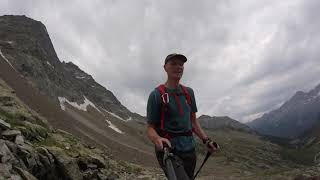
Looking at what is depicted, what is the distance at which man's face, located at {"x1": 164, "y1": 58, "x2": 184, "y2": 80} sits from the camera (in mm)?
7855

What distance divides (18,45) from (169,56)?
6095 inches

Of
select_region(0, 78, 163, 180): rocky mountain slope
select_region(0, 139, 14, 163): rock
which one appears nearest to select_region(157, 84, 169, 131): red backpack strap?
select_region(0, 78, 163, 180): rocky mountain slope

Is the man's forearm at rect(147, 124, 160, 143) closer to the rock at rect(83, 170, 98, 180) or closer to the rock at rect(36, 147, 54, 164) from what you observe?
the rock at rect(36, 147, 54, 164)

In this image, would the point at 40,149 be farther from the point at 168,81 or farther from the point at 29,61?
the point at 29,61

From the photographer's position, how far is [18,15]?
195500 mm

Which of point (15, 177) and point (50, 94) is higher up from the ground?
point (50, 94)

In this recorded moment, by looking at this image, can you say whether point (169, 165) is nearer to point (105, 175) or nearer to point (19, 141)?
point (19, 141)

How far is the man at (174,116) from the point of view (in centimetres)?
763

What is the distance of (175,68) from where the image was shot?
786cm

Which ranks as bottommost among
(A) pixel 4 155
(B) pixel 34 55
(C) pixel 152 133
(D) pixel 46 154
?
(A) pixel 4 155

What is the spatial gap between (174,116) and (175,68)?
35.1 inches

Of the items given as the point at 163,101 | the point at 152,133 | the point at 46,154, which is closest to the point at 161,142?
the point at 152,133

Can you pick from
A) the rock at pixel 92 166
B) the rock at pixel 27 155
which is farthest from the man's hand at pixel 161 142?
the rock at pixel 92 166

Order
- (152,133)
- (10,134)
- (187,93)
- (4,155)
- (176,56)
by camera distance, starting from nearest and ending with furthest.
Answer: (152,133) → (176,56) → (187,93) → (4,155) → (10,134)
